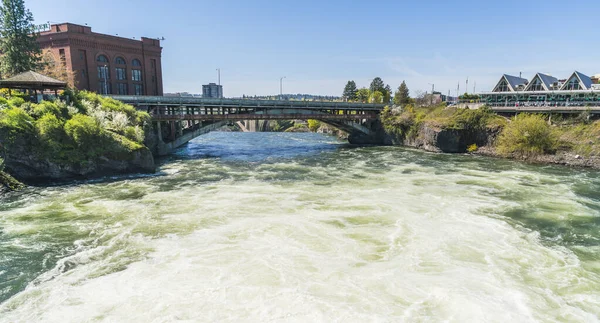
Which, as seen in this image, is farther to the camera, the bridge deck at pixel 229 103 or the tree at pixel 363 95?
the tree at pixel 363 95

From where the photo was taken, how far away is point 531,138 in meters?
40.8

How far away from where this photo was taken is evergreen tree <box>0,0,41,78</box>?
44312mm

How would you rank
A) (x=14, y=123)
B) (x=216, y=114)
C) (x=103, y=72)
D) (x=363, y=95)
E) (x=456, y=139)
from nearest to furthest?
(x=14, y=123), (x=456, y=139), (x=216, y=114), (x=103, y=72), (x=363, y=95)

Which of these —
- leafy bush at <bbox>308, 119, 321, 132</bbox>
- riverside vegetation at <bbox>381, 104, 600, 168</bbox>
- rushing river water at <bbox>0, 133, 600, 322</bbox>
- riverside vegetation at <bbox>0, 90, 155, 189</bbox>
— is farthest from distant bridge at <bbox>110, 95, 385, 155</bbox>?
leafy bush at <bbox>308, 119, 321, 132</bbox>

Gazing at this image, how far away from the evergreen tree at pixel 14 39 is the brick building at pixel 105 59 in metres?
6.57

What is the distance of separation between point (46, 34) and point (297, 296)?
6614 centimetres

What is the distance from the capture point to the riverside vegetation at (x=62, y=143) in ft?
84.1

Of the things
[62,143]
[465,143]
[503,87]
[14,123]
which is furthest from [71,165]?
[503,87]

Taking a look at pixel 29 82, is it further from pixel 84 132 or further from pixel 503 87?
pixel 503 87

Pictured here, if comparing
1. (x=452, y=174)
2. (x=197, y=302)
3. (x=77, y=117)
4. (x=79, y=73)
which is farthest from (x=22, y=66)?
(x=452, y=174)

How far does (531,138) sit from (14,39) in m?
65.0

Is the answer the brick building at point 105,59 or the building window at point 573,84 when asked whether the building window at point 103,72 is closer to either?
the brick building at point 105,59

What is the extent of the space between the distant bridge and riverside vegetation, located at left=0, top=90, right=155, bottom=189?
1315 centimetres

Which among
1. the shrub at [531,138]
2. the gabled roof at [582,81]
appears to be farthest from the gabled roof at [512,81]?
the shrub at [531,138]
